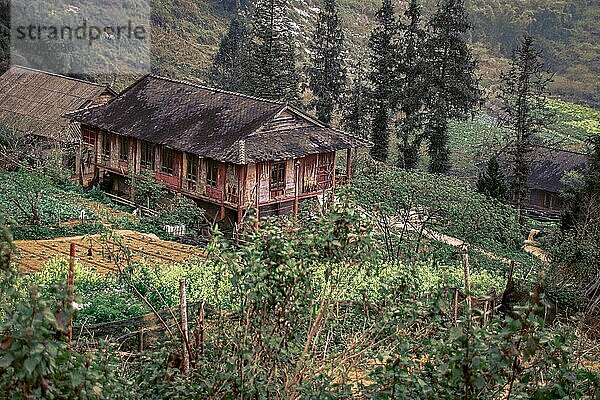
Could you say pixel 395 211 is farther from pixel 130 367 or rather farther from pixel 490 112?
pixel 490 112

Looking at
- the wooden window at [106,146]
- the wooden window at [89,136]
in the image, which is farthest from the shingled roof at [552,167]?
the wooden window at [89,136]

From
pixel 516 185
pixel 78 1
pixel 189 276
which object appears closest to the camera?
pixel 189 276

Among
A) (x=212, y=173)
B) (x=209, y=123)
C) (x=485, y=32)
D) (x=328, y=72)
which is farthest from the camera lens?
(x=485, y=32)

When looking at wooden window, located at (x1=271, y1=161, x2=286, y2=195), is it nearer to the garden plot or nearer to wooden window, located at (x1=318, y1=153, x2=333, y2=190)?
wooden window, located at (x1=318, y1=153, x2=333, y2=190)

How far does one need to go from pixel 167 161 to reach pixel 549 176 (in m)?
17.1

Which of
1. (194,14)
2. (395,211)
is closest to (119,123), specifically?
(395,211)

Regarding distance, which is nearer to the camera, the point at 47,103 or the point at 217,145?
the point at 217,145

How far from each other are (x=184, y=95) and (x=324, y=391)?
2149 centimetres

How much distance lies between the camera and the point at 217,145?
77.8 feet

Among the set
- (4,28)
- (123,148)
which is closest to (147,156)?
(123,148)

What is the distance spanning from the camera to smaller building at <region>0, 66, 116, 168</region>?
29688 mm

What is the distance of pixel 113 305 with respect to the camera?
41.4 feet

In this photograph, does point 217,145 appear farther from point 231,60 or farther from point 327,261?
point 231,60

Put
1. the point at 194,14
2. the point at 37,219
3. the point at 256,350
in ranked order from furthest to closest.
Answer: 1. the point at 194,14
2. the point at 37,219
3. the point at 256,350
